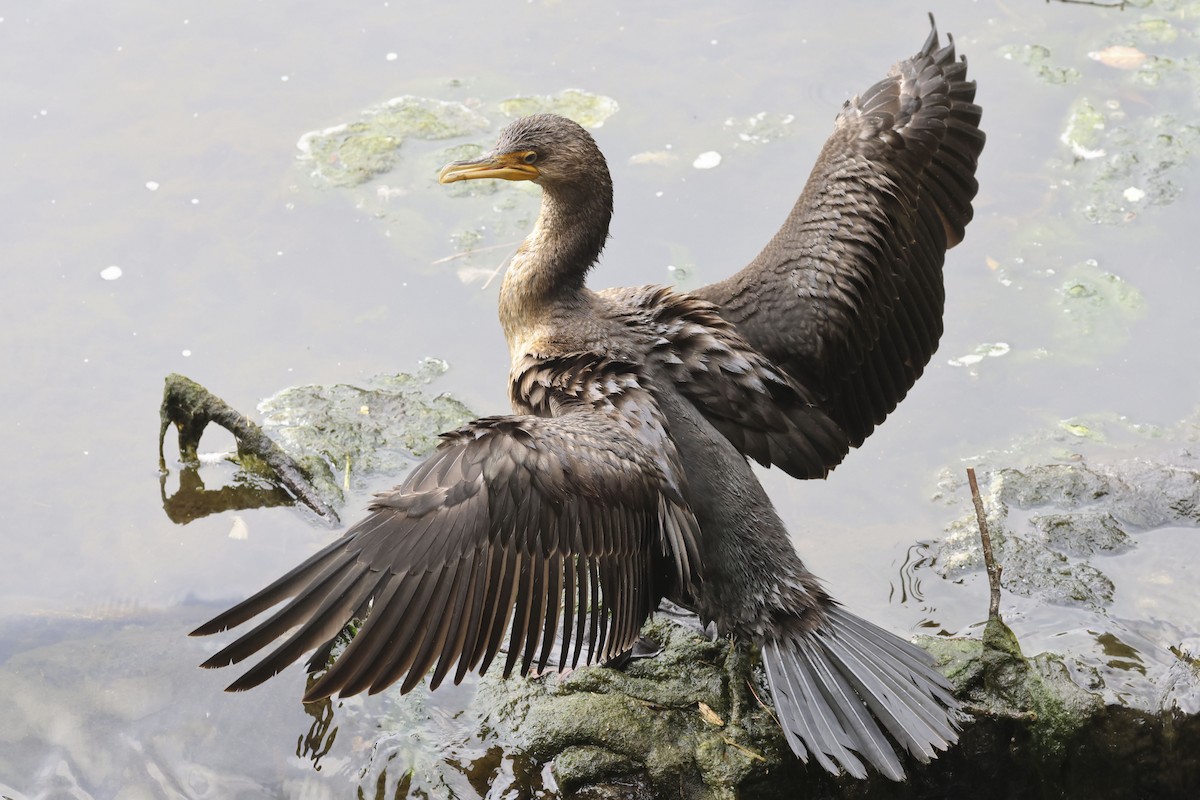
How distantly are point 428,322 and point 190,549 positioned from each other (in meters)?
1.66

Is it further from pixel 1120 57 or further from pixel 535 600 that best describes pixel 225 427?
pixel 1120 57

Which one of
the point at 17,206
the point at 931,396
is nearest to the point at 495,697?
the point at 931,396

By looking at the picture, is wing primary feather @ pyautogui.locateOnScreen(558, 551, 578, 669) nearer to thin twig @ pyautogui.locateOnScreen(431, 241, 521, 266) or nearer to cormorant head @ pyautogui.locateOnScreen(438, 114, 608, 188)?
cormorant head @ pyautogui.locateOnScreen(438, 114, 608, 188)

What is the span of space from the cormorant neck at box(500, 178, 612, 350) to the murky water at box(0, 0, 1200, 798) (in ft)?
4.09

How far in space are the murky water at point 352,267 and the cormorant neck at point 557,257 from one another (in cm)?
125

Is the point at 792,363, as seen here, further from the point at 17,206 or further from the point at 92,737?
the point at 17,206

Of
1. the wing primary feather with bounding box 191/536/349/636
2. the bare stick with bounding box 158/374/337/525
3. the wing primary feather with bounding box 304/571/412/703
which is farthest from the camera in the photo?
the bare stick with bounding box 158/374/337/525

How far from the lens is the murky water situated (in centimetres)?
424

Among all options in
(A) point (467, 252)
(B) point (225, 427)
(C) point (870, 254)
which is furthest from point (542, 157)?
(A) point (467, 252)

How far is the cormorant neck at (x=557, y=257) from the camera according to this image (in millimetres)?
4348

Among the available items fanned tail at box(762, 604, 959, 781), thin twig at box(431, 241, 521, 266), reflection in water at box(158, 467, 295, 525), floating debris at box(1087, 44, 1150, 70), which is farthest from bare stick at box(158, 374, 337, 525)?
floating debris at box(1087, 44, 1150, 70)

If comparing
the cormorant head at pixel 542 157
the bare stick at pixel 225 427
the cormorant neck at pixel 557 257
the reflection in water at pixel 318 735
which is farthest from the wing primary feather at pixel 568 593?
the bare stick at pixel 225 427

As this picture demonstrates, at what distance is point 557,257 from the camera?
172 inches

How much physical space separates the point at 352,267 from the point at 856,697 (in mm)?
3634
